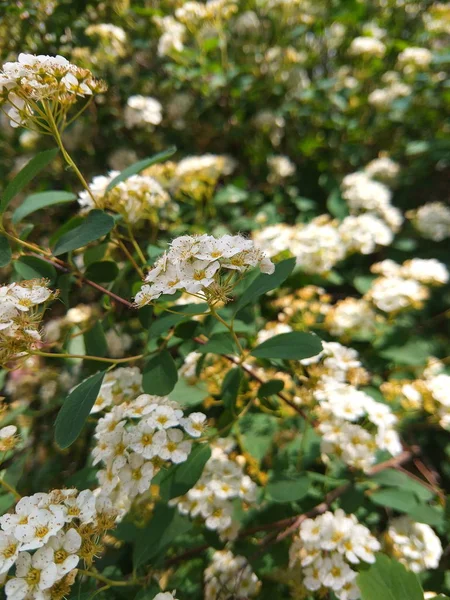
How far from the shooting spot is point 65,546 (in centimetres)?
75

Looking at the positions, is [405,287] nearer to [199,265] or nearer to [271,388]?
[271,388]

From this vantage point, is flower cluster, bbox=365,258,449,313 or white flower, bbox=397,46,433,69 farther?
white flower, bbox=397,46,433,69

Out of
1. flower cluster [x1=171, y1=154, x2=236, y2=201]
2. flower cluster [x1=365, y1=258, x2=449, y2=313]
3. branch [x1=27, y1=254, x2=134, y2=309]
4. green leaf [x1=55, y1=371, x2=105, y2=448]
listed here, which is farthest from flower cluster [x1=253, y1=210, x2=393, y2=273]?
green leaf [x1=55, y1=371, x2=105, y2=448]

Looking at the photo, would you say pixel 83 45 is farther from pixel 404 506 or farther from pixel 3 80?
pixel 404 506

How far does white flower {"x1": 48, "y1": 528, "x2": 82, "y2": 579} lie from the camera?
742mm

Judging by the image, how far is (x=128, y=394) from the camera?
1.10 metres

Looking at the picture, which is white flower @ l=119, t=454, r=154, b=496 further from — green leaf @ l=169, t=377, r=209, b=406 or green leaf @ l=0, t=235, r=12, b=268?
green leaf @ l=0, t=235, r=12, b=268

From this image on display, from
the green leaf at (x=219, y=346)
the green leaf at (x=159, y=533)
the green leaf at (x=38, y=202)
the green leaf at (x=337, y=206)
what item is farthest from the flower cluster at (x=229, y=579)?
the green leaf at (x=337, y=206)

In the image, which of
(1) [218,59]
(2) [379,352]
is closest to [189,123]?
(1) [218,59]

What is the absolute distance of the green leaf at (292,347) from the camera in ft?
2.95

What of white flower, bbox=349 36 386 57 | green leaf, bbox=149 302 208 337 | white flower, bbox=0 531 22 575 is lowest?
white flower, bbox=0 531 22 575

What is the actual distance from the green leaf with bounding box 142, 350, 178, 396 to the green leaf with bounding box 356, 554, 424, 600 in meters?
0.62

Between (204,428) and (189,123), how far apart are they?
81.7 inches

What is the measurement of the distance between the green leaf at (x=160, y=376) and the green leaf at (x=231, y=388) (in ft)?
Answer: 0.52
